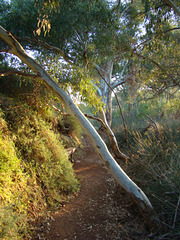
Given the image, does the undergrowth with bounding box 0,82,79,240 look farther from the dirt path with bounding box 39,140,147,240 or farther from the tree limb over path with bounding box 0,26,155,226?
the tree limb over path with bounding box 0,26,155,226

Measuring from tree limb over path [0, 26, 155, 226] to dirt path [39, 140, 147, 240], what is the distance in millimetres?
417

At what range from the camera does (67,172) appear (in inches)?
195

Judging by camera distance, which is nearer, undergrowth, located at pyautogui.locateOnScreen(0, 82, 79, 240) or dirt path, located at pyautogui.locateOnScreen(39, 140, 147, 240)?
undergrowth, located at pyautogui.locateOnScreen(0, 82, 79, 240)

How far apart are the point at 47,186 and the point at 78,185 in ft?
4.71

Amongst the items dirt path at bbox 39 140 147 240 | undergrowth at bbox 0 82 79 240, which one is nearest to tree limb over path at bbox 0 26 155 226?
dirt path at bbox 39 140 147 240

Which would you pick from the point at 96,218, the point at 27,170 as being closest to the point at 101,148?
the point at 96,218

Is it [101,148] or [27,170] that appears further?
[27,170]

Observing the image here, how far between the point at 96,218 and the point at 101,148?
1447 mm

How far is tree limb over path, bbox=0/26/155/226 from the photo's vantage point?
321 cm

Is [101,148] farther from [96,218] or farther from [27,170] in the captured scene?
[27,170]

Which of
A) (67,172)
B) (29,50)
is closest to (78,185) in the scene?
(67,172)

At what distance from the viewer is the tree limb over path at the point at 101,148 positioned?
126 inches

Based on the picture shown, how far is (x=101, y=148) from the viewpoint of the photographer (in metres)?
3.67

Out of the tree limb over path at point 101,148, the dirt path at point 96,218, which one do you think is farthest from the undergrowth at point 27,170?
the tree limb over path at point 101,148
